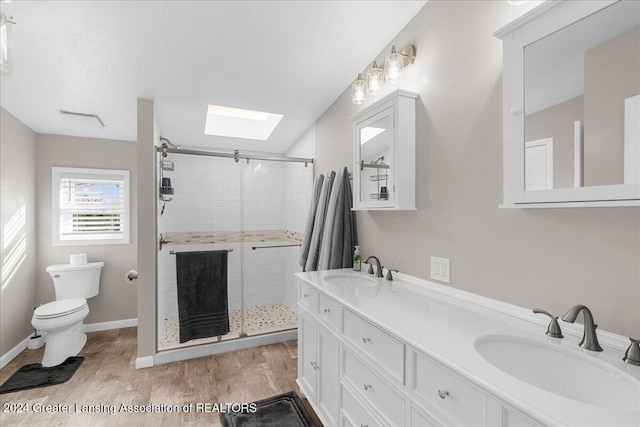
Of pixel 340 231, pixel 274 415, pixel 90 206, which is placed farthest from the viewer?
pixel 90 206

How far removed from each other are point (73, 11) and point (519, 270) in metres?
2.53

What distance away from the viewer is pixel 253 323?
3.19 metres

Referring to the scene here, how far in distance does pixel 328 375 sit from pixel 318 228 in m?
1.18

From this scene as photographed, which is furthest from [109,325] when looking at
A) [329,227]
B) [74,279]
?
[329,227]

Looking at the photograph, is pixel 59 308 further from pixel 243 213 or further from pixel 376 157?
pixel 376 157

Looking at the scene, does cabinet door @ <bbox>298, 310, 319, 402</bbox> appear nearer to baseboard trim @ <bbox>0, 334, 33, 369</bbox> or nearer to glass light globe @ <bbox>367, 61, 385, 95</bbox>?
glass light globe @ <bbox>367, 61, 385, 95</bbox>

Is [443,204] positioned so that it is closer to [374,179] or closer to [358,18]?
[374,179]

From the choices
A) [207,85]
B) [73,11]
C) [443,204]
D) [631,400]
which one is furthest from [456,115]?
[73,11]

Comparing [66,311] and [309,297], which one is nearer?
[309,297]

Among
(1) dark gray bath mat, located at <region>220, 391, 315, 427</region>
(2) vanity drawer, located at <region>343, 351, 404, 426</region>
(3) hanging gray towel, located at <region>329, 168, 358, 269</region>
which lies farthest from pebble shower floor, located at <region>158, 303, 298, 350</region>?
(2) vanity drawer, located at <region>343, 351, 404, 426</region>

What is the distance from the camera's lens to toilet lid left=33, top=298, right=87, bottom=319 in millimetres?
2490

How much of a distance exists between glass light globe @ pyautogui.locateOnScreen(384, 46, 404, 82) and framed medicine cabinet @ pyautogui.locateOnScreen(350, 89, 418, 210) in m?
0.21

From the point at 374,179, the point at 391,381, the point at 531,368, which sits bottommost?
the point at 391,381

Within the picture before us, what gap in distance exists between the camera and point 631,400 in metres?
0.75
